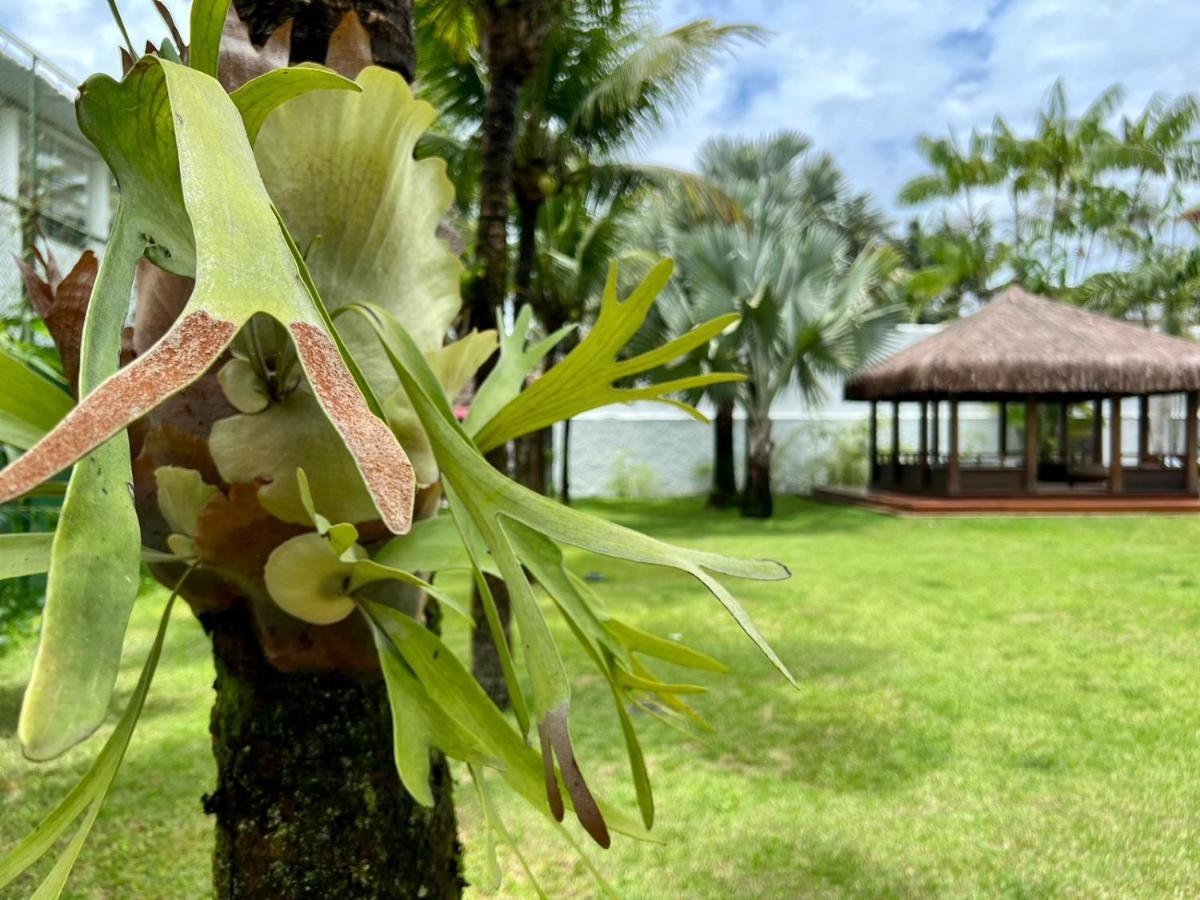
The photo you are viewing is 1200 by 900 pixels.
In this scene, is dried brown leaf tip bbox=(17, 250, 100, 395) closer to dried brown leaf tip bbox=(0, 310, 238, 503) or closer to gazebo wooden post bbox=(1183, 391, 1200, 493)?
dried brown leaf tip bbox=(0, 310, 238, 503)

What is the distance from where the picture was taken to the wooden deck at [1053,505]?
1132 centimetres

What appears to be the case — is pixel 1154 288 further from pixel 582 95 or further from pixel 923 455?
pixel 582 95

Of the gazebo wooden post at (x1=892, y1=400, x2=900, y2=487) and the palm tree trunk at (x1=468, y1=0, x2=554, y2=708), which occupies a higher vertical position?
the palm tree trunk at (x1=468, y1=0, x2=554, y2=708)

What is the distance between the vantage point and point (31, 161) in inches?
193

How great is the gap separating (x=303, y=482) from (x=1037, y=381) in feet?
40.6

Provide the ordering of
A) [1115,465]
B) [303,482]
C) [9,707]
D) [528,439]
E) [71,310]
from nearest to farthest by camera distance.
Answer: [303,482] < [71,310] < [9,707] < [528,439] < [1115,465]

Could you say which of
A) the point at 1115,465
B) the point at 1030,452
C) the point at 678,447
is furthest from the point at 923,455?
the point at 678,447

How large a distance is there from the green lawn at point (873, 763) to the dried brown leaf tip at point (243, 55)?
192cm

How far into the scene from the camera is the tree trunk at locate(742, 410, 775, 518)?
11.9 metres

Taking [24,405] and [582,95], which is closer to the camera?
[24,405]

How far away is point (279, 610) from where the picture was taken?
3.46 ft

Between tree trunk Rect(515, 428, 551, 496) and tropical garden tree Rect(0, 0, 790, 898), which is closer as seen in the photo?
tropical garden tree Rect(0, 0, 790, 898)

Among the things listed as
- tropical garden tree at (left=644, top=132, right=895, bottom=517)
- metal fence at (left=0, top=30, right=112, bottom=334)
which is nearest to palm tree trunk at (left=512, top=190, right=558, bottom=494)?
metal fence at (left=0, top=30, right=112, bottom=334)

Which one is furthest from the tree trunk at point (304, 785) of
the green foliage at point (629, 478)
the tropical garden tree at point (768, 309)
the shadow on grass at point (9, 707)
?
the green foliage at point (629, 478)
